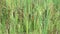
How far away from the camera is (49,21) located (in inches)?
119

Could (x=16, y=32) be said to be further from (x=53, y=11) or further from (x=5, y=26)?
(x=53, y=11)

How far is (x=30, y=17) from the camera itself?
3.04m

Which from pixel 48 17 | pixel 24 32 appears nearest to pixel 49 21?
pixel 48 17

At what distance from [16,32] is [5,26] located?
126mm

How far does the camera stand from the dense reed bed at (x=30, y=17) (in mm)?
3027

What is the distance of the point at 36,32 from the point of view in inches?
119

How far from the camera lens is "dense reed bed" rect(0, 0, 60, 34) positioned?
3.03 metres

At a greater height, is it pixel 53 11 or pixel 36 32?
pixel 53 11

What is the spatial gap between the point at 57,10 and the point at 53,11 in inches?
1.6

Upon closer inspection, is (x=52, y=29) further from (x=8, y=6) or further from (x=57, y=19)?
(x=8, y=6)

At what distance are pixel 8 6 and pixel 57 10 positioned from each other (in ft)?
1.59

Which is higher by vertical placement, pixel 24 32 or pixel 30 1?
pixel 30 1

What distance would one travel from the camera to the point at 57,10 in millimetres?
3062

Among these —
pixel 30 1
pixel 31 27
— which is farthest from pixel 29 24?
pixel 30 1
